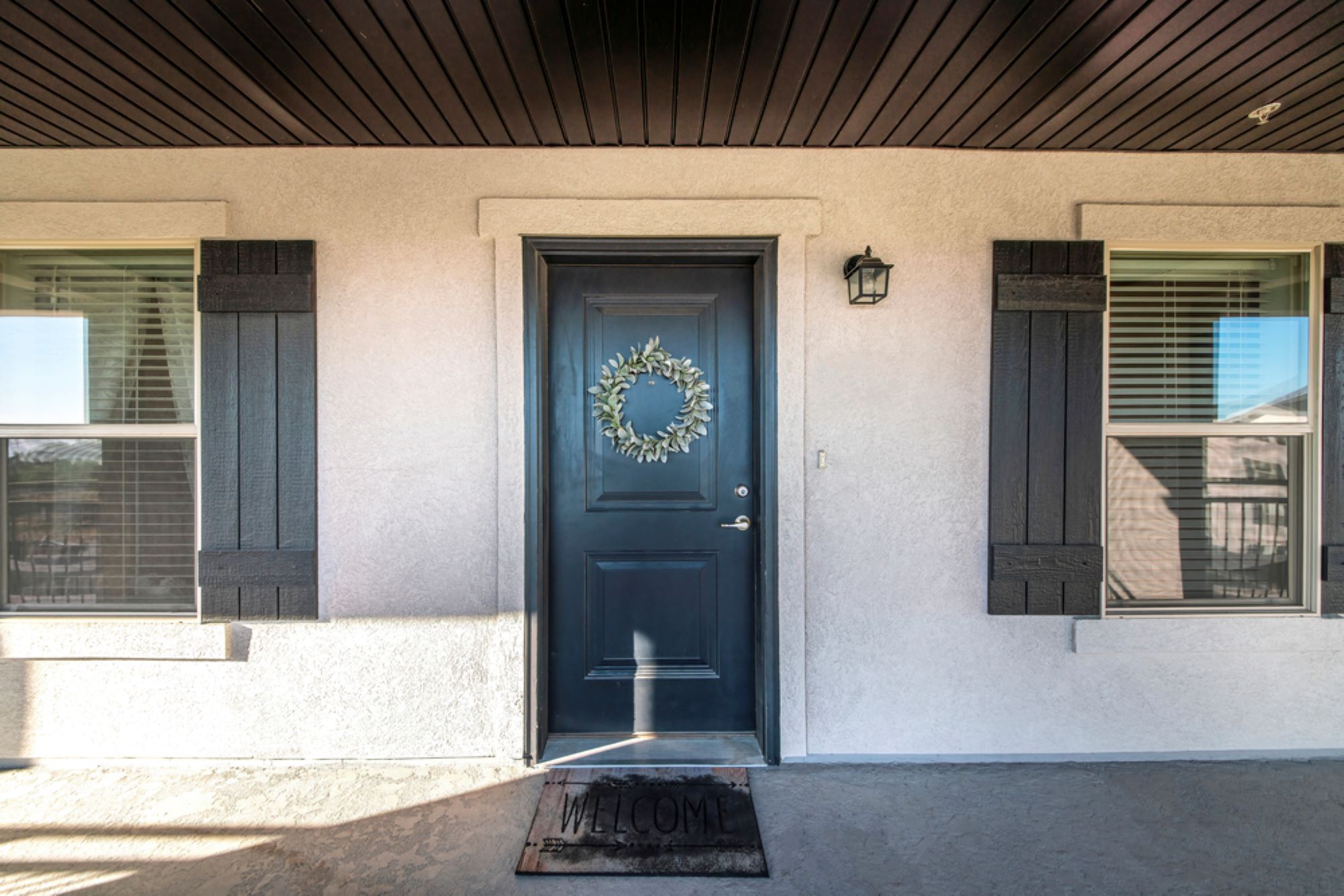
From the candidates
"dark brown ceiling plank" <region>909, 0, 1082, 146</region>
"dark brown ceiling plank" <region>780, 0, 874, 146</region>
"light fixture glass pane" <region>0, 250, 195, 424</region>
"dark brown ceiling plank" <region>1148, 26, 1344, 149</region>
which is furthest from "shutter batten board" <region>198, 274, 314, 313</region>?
"dark brown ceiling plank" <region>1148, 26, 1344, 149</region>

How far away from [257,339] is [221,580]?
0.95m

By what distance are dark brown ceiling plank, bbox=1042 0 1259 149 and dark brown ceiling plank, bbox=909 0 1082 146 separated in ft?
1.16

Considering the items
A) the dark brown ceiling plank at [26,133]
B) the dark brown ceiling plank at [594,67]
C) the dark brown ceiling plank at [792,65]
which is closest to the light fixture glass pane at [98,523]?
the dark brown ceiling plank at [26,133]

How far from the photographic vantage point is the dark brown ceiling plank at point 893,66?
172cm

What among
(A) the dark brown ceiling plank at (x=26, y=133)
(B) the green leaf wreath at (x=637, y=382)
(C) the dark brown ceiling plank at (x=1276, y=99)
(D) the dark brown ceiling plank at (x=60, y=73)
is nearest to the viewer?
(D) the dark brown ceiling plank at (x=60, y=73)

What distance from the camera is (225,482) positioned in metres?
2.43

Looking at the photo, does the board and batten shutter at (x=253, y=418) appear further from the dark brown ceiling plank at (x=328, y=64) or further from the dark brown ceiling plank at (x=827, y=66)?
the dark brown ceiling plank at (x=827, y=66)

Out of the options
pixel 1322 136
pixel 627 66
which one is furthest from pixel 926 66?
pixel 1322 136

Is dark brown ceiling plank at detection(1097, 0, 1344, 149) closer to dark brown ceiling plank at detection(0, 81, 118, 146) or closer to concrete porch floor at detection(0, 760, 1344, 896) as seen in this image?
concrete porch floor at detection(0, 760, 1344, 896)

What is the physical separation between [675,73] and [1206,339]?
2.38m

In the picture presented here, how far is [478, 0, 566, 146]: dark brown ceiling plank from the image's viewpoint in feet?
5.59

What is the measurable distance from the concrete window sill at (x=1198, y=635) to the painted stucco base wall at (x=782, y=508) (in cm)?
2

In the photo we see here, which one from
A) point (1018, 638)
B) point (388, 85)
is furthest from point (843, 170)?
point (1018, 638)

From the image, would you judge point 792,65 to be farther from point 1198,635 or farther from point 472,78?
point 1198,635
